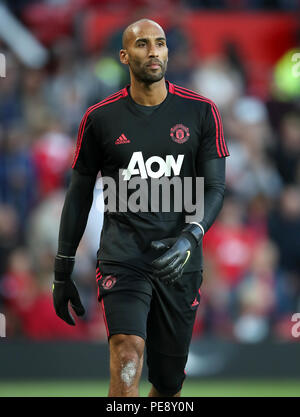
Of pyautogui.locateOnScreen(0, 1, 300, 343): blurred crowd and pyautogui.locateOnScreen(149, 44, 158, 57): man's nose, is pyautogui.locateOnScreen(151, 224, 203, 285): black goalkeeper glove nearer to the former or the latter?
pyautogui.locateOnScreen(149, 44, 158, 57): man's nose

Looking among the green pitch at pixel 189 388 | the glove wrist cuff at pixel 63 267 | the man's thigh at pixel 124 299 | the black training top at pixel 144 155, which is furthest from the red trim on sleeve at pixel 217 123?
the green pitch at pixel 189 388

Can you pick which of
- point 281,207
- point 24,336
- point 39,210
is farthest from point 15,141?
point 281,207

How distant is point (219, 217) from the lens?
9.40 metres

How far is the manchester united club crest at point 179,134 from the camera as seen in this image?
4953 millimetres

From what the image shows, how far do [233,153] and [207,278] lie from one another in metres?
1.71

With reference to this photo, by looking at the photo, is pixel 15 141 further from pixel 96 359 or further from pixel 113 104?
pixel 113 104

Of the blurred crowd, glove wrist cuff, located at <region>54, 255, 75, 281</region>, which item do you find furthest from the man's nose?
the blurred crowd

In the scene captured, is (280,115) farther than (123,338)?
Yes

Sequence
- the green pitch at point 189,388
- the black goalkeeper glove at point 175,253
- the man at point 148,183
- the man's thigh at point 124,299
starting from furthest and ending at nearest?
the green pitch at point 189,388, the man at point 148,183, the man's thigh at point 124,299, the black goalkeeper glove at point 175,253

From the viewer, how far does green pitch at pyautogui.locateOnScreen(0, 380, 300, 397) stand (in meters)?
8.29

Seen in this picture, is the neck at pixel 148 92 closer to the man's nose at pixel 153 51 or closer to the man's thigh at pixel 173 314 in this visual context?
the man's nose at pixel 153 51

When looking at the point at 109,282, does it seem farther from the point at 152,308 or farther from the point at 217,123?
the point at 217,123

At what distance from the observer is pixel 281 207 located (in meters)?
9.72

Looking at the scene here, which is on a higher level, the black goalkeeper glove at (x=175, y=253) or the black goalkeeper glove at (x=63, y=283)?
the black goalkeeper glove at (x=175, y=253)
